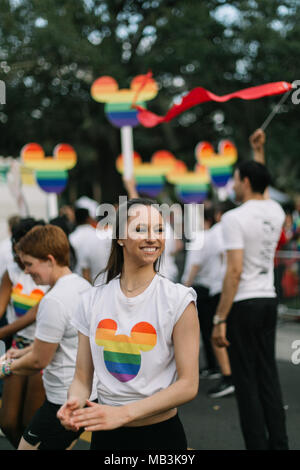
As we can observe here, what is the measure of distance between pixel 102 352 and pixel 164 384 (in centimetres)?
24

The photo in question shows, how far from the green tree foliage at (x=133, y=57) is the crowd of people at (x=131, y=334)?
969 cm

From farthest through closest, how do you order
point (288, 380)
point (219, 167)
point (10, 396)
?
point (219, 167) → point (288, 380) → point (10, 396)

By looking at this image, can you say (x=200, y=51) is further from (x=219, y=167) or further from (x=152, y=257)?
(x=152, y=257)

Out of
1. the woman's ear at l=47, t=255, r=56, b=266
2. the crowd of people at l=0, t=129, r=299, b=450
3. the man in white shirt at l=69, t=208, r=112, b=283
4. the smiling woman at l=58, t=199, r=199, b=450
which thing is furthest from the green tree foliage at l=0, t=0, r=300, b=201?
the smiling woman at l=58, t=199, r=199, b=450

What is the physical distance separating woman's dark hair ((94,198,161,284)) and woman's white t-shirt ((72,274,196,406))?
17 centimetres

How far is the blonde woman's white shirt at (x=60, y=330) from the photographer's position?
262 cm

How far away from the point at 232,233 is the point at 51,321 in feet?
4.35

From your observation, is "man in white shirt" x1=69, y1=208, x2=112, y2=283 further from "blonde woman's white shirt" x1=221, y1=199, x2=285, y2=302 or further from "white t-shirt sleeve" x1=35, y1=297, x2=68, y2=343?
"white t-shirt sleeve" x1=35, y1=297, x2=68, y2=343

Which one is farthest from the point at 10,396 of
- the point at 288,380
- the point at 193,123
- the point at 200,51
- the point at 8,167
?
the point at 193,123

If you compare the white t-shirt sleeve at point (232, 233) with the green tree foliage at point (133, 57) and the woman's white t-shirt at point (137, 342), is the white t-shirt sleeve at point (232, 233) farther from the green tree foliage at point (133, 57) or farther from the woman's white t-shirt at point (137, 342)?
the green tree foliage at point (133, 57)

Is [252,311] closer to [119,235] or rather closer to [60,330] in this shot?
[60,330]

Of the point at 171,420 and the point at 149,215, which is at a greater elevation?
the point at 149,215

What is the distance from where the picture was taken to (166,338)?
1.94 metres

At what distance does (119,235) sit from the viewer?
2.12 m
